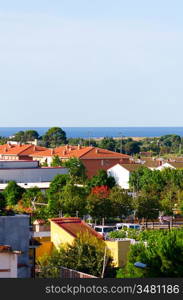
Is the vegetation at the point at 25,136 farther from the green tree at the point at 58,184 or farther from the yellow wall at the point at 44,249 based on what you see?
the yellow wall at the point at 44,249

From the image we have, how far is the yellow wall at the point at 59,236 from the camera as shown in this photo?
27.4 meters

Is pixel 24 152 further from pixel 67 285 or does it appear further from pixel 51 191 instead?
pixel 67 285

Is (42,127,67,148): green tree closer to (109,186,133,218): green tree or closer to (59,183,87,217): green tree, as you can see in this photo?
(59,183,87,217): green tree

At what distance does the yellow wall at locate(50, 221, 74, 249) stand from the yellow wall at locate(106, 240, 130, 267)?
1116mm

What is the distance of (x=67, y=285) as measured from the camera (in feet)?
41.2

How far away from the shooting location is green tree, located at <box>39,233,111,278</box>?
2462 cm

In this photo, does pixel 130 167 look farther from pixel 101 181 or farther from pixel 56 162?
pixel 101 181

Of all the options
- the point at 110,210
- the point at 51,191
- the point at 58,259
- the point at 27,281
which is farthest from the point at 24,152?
the point at 27,281

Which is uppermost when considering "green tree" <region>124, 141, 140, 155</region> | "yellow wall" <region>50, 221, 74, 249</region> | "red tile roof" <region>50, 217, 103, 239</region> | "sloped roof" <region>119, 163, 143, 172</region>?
"red tile roof" <region>50, 217, 103, 239</region>

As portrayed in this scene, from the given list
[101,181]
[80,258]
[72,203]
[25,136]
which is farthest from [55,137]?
[80,258]

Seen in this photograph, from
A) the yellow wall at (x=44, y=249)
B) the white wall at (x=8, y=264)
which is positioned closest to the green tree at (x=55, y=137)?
the yellow wall at (x=44, y=249)

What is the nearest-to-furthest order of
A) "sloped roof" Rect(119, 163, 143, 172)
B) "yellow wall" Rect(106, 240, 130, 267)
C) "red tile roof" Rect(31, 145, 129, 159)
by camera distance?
"yellow wall" Rect(106, 240, 130, 267) → "sloped roof" Rect(119, 163, 143, 172) → "red tile roof" Rect(31, 145, 129, 159)

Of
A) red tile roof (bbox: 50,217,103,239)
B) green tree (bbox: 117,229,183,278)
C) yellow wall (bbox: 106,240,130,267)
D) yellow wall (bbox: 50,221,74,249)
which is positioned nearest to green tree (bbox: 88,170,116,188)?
red tile roof (bbox: 50,217,103,239)

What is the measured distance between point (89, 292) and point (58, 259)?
42.9ft
